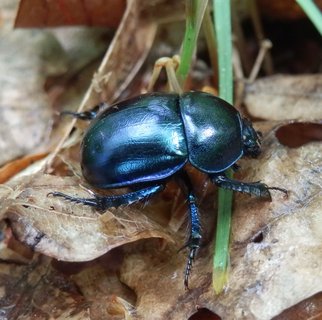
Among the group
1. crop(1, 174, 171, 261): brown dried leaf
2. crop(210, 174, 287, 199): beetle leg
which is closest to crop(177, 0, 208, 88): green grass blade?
crop(210, 174, 287, 199): beetle leg

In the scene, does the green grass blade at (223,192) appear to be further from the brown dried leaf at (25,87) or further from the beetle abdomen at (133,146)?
the brown dried leaf at (25,87)

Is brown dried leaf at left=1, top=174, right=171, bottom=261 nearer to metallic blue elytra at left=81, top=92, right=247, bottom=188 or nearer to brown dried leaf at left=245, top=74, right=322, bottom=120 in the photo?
metallic blue elytra at left=81, top=92, right=247, bottom=188

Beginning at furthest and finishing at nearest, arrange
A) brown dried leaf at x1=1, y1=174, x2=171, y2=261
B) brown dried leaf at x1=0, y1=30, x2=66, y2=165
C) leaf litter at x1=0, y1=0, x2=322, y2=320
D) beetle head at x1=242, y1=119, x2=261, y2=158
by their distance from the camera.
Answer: brown dried leaf at x1=0, y1=30, x2=66, y2=165
beetle head at x1=242, y1=119, x2=261, y2=158
brown dried leaf at x1=1, y1=174, x2=171, y2=261
leaf litter at x1=0, y1=0, x2=322, y2=320

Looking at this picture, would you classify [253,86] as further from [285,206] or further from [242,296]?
[242,296]

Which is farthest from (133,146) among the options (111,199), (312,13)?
(312,13)

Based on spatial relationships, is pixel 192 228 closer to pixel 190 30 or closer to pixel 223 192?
pixel 223 192

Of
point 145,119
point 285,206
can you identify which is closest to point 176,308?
point 285,206
